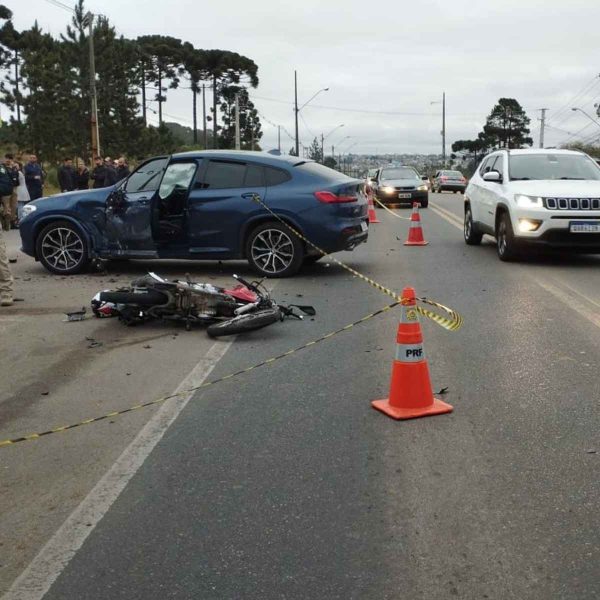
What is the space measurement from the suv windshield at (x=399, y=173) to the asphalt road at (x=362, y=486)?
22.5 meters

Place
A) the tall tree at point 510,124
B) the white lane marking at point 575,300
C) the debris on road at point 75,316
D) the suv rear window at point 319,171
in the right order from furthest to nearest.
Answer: the tall tree at point 510,124, the suv rear window at point 319,171, the debris on road at point 75,316, the white lane marking at point 575,300

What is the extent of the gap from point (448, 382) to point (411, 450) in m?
1.39

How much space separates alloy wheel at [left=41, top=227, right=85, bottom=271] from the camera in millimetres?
11117

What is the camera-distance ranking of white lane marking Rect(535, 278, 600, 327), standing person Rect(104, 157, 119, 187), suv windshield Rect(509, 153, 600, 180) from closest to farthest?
white lane marking Rect(535, 278, 600, 327)
suv windshield Rect(509, 153, 600, 180)
standing person Rect(104, 157, 119, 187)

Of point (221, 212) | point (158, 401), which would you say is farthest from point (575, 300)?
point (158, 401)

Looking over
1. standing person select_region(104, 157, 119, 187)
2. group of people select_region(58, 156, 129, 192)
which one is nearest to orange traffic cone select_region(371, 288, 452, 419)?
group of people select_region(58, 156, 129, 192)

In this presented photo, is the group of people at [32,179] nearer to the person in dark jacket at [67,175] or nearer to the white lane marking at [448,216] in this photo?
the person in dark jacket at [67,175]

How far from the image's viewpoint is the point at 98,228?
35.7 ft

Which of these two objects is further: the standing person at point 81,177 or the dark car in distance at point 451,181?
the dark car in distance at point 451,181

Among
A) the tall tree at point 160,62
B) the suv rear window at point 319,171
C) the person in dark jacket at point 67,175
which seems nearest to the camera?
the suv rear window at point 319,171

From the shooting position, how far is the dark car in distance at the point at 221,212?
413 inches

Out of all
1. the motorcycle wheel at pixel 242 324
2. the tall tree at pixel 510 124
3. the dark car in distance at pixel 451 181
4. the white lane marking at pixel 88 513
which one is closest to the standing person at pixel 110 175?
the motorcycle wheel at pixel 242 324

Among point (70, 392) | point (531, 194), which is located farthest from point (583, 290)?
point (70, 392)

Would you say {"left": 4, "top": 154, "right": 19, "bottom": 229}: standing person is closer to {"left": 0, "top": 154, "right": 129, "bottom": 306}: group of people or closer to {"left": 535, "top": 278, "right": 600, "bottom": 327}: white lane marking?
{"left": 0, "top": 154, "right": 129, "bottom": 306}: group of people
